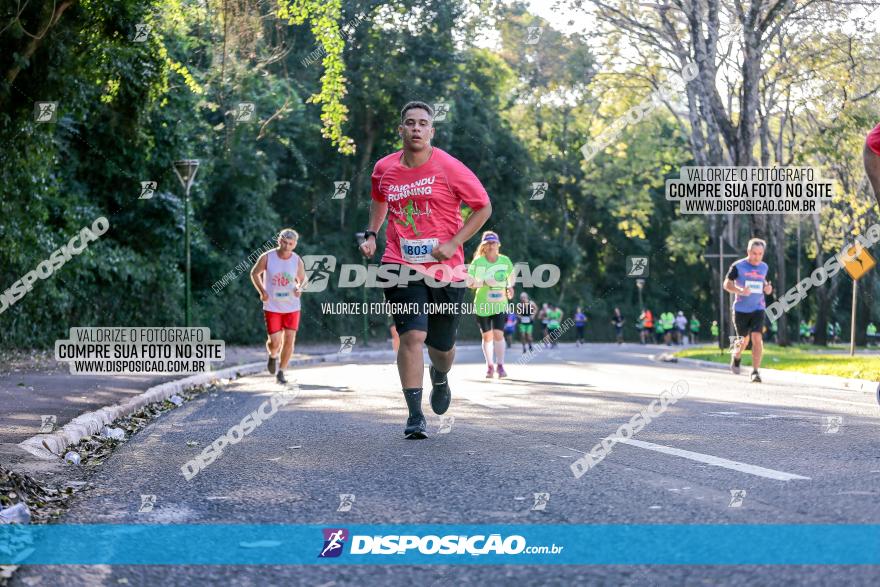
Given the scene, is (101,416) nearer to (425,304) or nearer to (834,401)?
(425,304)

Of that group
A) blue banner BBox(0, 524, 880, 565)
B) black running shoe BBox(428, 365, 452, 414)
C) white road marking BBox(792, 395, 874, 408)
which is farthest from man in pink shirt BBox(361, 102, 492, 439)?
white road marking BBox(792, 395, 874, 408)

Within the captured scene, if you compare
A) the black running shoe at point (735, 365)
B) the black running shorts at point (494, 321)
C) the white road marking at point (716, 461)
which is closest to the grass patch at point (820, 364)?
the black running shoe at point (735, 365)

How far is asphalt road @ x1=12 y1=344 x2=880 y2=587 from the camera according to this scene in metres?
3.71

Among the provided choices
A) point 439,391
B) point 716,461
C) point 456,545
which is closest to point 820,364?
point 439,391

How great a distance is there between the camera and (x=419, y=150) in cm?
759

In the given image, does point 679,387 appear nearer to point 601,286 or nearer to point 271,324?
point 271,324

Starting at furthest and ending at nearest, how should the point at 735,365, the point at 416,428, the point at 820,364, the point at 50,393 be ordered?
the point at 820,364
the point at 735,365
the point at 50,393
the point at 416,428

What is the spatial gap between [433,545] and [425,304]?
356cm

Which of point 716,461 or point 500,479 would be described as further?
point 716,461

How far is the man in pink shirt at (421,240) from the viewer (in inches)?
294

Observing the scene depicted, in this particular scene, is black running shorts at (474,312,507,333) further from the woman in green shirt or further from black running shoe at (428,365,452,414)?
black running shoe at (428,365,452,414)

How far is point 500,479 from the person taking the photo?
5469 millimetres

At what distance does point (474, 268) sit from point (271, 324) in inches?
115

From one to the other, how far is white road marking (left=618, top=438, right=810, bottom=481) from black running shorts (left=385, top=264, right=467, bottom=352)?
59.4 inches
